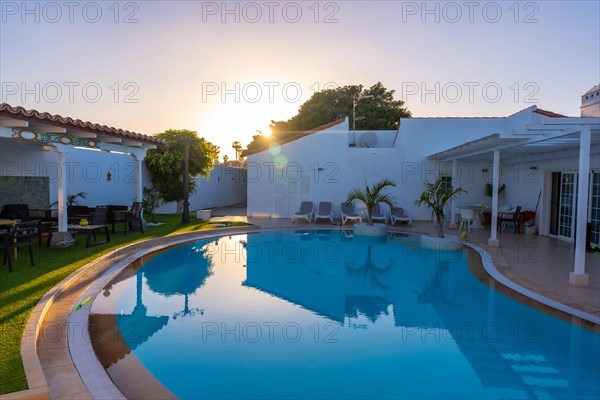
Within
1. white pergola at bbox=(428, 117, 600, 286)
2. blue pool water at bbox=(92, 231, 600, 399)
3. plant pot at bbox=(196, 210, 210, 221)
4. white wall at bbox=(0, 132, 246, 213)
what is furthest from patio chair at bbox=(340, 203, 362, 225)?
white wall at bbox=(0, 132, 246, 213)

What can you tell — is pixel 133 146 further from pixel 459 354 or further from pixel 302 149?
pixel 459 354

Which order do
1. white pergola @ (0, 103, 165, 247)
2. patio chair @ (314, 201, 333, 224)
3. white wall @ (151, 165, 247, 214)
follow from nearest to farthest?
1. white pergola @ (0, 103, 165, 247)
2. patio chair @ (314, 201, 333, 224)
3. white wall @ (151, 165, 247, 214)

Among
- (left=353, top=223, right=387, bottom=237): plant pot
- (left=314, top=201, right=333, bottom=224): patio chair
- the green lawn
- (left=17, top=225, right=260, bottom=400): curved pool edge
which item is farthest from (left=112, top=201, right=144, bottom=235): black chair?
(left=353, top=223, right=387, bottom=237): plant pot

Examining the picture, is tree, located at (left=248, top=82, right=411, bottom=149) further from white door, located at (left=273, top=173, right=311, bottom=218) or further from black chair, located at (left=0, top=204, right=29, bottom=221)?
black chair, located at (left=0, top=204, right=29, bottom=221)

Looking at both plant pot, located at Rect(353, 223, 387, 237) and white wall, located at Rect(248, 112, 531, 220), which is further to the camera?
white wall, located at Rect(248, 112, 531, 220)

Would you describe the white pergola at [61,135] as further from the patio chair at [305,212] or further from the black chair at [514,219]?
the black chair at [514,219]

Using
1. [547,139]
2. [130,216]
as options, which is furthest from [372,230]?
[130,216]

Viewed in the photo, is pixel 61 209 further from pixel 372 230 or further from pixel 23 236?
pixel 372 230

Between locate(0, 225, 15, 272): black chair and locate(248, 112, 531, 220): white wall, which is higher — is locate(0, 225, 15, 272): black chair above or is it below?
below

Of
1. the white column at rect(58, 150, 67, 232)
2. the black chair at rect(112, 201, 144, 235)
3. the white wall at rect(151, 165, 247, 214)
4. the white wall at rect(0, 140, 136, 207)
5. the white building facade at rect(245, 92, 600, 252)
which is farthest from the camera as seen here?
the white wall at rect(151, 165, 247, 214)

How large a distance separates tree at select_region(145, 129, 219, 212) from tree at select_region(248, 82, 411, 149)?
15.2m

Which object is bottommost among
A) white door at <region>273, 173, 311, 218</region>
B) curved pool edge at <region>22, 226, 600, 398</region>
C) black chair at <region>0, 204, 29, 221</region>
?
curved pool edge at <region>22, 226, 600, 398</region>

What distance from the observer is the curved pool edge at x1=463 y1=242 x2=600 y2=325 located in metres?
6.21

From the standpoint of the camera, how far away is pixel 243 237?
15227 millimetres
